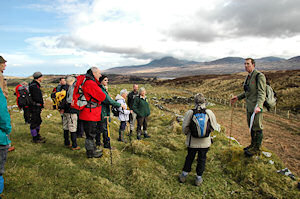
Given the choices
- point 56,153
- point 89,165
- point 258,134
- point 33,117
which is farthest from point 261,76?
point 33,117

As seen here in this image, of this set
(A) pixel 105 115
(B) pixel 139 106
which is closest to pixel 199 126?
(A) pixel 105 115

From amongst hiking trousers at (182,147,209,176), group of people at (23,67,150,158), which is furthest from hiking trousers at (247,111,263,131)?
group of people at (23,67,150,158)

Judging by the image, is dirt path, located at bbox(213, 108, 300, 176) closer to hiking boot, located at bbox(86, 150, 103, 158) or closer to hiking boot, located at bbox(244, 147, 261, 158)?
hiking boot, located at bbox(244, 147, 261, 158)

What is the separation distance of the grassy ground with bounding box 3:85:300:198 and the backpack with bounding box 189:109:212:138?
1.62m

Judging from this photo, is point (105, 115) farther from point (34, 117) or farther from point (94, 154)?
point (34, 117)

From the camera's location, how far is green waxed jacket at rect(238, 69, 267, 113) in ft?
15.8

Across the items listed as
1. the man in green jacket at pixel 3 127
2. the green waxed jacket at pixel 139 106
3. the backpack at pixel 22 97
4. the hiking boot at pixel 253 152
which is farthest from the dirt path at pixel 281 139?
the backpack at pixel 22 97

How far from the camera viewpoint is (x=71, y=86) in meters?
5.80

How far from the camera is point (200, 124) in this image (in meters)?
4.18

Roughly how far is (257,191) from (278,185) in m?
0.61

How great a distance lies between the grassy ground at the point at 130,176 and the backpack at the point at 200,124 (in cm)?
162

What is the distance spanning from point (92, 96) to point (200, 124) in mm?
3026

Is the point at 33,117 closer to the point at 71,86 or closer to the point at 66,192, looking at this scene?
the point at 71,86

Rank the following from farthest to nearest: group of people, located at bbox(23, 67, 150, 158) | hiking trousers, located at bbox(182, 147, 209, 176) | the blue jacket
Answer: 1. group of people, located at bbox(23, 67, 150, 158)
2. hiking trousers, located at bbox(182, 147, 209, 176)
3. the blue jacket
